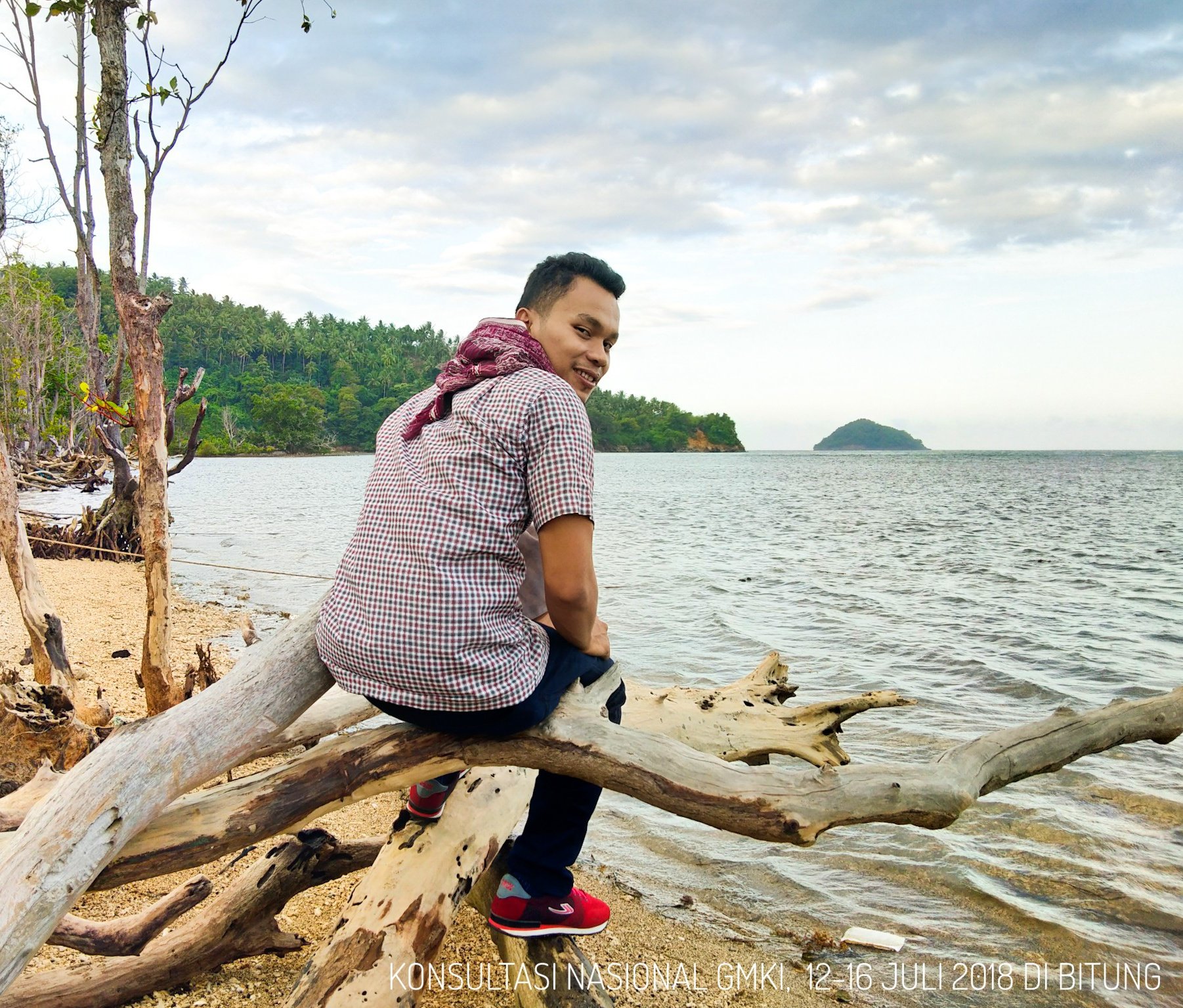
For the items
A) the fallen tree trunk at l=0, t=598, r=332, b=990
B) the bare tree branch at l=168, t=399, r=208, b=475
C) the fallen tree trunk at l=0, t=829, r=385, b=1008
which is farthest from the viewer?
the bare tree branch at l=168, t=399, r=208, b=475

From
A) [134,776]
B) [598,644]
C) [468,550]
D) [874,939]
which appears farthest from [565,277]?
[874,939]

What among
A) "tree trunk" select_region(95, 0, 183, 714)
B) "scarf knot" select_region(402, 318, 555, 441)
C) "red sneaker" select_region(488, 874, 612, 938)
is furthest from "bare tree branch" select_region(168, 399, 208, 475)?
"red sneaker" select_region(488, 874, 612, 938)

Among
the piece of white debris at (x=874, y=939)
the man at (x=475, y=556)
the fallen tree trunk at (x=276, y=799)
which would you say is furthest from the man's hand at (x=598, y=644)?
the piece of white debris at (x=874, y=939)

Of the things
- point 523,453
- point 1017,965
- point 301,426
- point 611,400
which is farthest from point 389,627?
point 611,400

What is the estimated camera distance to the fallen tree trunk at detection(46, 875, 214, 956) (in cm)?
279

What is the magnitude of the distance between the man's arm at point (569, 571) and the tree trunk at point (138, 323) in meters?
3.88

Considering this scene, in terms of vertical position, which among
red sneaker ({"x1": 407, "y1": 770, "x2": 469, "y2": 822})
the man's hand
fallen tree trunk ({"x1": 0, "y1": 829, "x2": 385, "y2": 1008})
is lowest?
fallen tree trunk ({"x1": 0, "y1": 829, "x2": 385, "y2": 1008})

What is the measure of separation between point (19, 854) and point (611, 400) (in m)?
158

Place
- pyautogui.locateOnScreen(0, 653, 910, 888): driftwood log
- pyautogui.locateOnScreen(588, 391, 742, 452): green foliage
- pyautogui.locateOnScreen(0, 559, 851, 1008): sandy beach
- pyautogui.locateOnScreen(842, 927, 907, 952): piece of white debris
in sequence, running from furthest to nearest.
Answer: pyautogui.locateOnScreen(588, 391, 742, 452): green foliage
pyautogui.locateOnScreen(842, 927, 907, 952): piece of white debris
pyautogui.locateOnScreen(0, 559, 851, 1008): sandy beach
pyautogui.locateOnScreen(0, 653, 910, 888): driftwood log

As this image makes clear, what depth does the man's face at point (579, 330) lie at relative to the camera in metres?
2.81

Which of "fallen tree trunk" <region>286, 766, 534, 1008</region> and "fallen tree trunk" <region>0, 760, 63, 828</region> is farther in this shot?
"fallen tree trunk" <region>0, 760, 63, 828</region>

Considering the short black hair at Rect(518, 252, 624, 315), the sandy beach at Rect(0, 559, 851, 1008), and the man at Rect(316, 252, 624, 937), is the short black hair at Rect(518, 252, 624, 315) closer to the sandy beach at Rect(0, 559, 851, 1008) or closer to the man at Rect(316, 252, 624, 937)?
the man at Rect(316, 252, 624, 937)

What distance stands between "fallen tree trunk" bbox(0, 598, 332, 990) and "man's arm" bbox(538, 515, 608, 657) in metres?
0.88

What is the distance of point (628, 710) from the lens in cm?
417
